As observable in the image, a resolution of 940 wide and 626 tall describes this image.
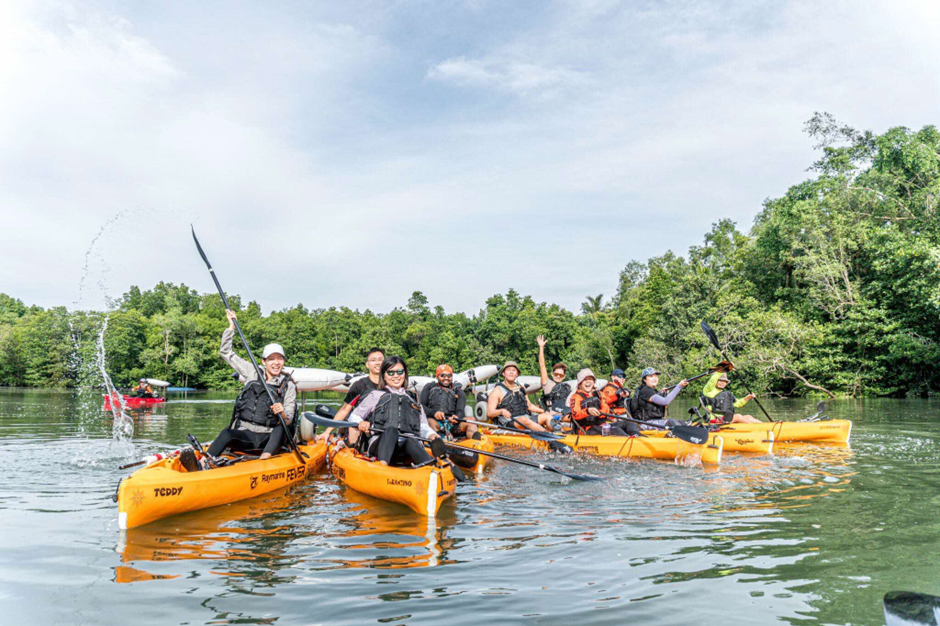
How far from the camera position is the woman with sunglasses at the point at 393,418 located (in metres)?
6.49

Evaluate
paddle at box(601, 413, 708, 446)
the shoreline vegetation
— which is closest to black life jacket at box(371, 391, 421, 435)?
paddle at box(601, 413, 708, 446)

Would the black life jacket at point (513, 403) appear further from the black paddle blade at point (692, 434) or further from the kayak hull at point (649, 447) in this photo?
the black paddle blade at point (692, 434)

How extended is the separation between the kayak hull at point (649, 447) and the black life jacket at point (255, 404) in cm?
419

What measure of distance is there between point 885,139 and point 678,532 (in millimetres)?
28612

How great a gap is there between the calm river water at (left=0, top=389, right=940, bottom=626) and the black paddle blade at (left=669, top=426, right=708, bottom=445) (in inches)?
32.2

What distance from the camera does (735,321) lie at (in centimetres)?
2817

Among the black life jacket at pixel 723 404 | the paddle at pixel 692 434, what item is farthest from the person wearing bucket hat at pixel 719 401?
the paddle at pixel 692 434

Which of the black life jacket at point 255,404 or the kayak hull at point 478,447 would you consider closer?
the black life jacket at point 255,404

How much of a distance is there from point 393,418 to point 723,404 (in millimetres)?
6591

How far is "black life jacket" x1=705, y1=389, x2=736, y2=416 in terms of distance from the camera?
35.3 ft

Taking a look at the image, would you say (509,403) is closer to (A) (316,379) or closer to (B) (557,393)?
(B) (557,393)

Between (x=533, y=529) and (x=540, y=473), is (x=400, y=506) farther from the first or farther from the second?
(x=540, y=473)

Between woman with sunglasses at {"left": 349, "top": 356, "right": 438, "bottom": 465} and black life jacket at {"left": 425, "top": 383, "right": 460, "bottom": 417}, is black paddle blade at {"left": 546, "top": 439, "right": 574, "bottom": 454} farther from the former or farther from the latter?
woman with sunglasses at {"left": 349, "top": 356, "right": 438, "bottom": 465}

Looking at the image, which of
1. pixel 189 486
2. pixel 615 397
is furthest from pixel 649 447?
pixel 189 486
